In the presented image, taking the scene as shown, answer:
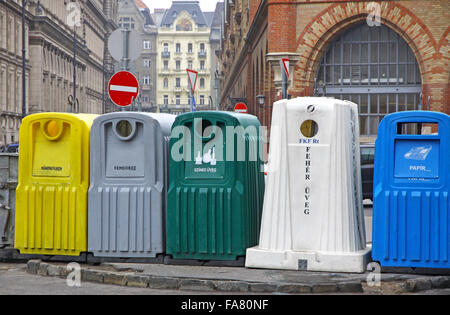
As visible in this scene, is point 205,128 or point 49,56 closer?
point 205,128

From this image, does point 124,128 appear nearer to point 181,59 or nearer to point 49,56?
point 49,56

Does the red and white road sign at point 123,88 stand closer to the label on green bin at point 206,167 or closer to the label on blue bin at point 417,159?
the label on green bin at point 206,167

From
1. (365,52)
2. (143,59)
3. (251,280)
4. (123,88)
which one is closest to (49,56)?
(365,52)

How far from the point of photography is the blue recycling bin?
26.7 feet

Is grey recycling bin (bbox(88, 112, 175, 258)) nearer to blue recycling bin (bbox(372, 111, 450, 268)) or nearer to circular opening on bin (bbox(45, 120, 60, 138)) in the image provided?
circular opening on bin (bbox(45, 120, 60, 138))

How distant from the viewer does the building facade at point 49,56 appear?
5891 centimetres

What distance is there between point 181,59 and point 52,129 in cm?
14652

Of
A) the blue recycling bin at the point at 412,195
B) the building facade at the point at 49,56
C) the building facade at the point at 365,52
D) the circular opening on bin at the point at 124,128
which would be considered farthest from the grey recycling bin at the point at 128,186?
the building facade at the point at 49,56

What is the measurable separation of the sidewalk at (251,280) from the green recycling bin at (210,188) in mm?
275

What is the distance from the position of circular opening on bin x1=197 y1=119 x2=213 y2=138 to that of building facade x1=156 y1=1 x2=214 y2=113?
140 m

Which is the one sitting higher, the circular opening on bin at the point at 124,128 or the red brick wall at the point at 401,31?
the red brick wall at the point at 401,31

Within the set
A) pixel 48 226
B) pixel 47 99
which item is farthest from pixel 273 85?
pixel 47 99

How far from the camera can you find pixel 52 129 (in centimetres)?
912

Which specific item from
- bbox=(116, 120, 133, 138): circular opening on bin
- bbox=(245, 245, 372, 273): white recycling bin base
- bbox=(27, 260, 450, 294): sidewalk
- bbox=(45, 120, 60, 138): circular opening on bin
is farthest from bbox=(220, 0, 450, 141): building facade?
bbox=(27, 260, 450, 294): sidewalk
